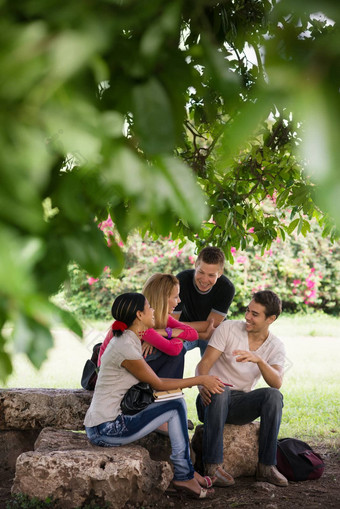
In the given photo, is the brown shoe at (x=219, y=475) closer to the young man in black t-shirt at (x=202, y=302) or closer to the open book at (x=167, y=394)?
the open book at (x=167, y=394)

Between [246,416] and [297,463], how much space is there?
0.59m

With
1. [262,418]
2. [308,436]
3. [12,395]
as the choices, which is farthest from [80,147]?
[308,436]

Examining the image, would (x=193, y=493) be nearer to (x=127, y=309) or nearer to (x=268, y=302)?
(x=127, y=309)

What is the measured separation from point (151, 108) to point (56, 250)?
35cm

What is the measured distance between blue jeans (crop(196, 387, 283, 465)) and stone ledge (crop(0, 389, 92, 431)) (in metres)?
1.09

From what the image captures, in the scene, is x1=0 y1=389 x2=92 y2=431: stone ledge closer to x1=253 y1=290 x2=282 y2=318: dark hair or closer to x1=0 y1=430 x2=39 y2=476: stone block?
x1=0 y1=430 x2=39 y2=476: stone block

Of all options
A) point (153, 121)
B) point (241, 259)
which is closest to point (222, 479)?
point (153, 121)

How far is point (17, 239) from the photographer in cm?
83

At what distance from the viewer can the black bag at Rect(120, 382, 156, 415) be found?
3990 mm

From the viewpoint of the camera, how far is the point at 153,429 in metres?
4.05

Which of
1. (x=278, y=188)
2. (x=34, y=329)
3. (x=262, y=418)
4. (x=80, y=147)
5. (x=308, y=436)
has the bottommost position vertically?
(x=308, y=436)

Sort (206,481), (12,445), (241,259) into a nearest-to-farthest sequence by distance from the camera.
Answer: (206,481)
(12,445)
(241,259)

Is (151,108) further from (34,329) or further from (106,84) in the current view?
(34,329)

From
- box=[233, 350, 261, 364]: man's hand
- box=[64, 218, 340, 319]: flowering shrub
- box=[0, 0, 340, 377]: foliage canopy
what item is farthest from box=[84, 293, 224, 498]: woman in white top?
box=[64, 218, 340, 319]: flowering shrub
